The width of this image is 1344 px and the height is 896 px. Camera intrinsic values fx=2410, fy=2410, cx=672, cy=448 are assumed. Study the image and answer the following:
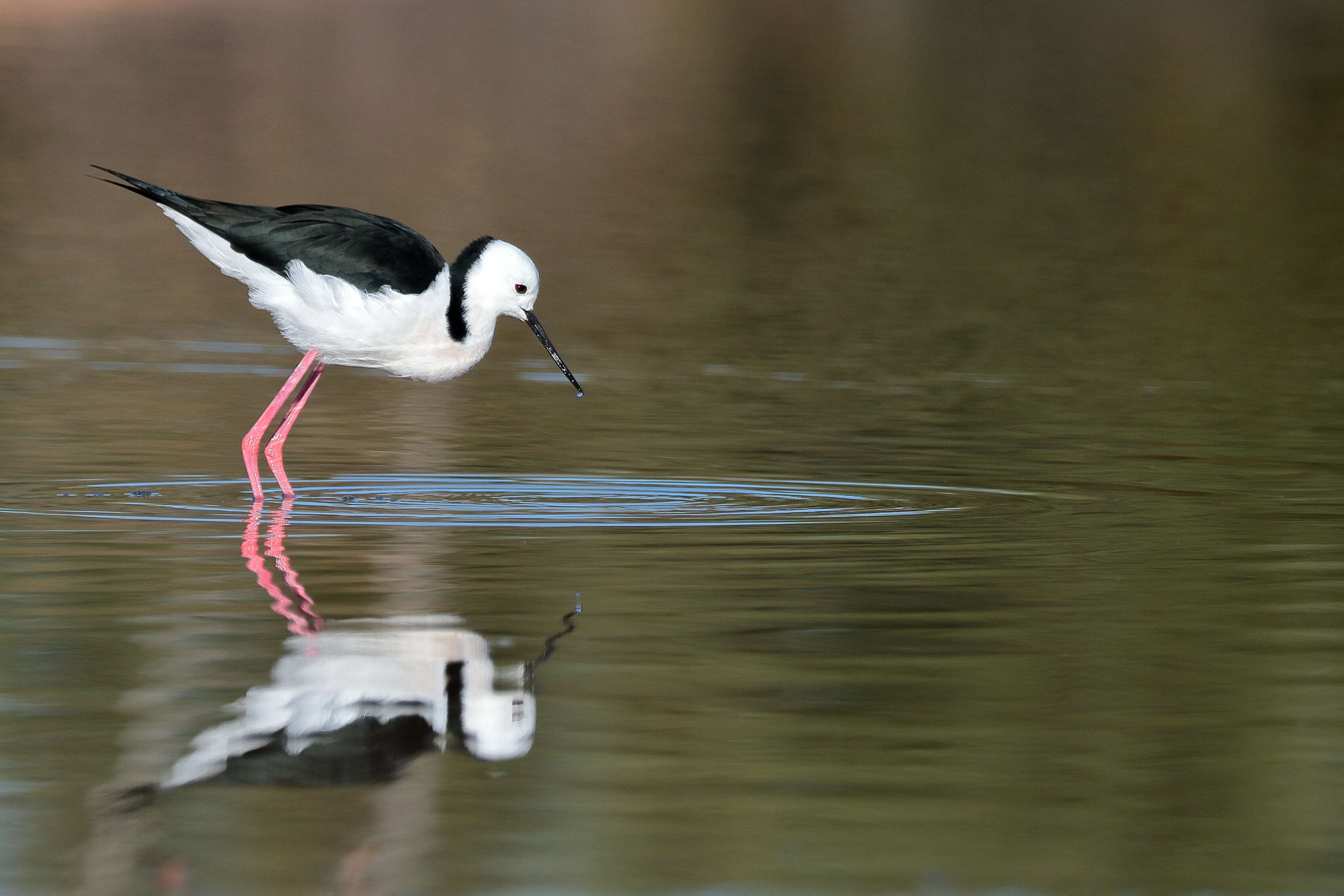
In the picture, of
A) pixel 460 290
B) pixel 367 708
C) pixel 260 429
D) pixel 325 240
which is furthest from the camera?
pixel 260 429

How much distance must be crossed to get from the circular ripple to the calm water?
48 mm

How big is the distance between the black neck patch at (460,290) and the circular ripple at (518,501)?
0.79 m

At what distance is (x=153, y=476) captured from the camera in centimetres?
1195

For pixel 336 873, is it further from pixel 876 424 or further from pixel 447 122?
pixel 447 122

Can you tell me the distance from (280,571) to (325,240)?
251cm

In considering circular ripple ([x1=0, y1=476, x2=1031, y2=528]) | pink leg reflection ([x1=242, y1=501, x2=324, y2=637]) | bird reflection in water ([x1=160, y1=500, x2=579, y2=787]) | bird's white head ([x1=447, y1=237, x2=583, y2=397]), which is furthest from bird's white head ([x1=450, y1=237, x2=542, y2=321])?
bird reflection in water ([x1=160, y1=500, x2=579, y2=787])

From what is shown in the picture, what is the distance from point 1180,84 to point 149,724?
133 feet

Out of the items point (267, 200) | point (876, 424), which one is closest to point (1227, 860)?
point (876, 424)

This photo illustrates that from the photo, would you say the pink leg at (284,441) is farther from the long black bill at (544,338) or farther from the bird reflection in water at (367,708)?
the bird reflection in water at (367,708)

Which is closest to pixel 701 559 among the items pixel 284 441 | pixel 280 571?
pixel 280 571

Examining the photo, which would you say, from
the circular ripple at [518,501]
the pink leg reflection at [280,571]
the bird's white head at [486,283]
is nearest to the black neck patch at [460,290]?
the bird's white head at [486,283]

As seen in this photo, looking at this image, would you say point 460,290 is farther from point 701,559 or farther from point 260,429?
point 701,559

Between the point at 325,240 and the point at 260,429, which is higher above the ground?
the point at 325,240

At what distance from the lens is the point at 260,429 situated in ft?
40.0
